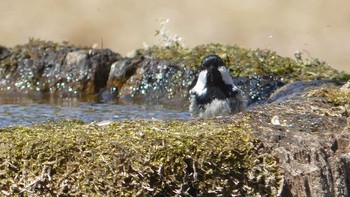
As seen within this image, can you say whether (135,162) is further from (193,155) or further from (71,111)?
(71,111)

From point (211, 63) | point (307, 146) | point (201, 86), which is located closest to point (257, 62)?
point (211, 63)

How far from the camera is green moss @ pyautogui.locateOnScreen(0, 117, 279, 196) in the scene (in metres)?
3.74

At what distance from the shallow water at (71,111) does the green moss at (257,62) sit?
2.36 ft

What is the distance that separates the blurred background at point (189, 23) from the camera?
46.1 ft

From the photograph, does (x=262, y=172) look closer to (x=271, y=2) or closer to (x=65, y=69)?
(x=65, y=69)

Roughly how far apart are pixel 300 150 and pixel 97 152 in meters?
0.93

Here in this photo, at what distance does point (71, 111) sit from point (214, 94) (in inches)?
50.1

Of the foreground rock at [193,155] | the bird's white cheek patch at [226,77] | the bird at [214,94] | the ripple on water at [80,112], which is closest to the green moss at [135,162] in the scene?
the foreground rock at [193,155]

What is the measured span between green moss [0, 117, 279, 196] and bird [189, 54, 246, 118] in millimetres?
2382

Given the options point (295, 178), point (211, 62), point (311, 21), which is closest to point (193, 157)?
point (295, 178)

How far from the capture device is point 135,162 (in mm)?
3773

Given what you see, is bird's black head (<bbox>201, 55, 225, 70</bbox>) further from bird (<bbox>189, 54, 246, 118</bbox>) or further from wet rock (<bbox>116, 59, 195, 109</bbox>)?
wet rock (<bbox>116, 59, 195, 109</bbox>)

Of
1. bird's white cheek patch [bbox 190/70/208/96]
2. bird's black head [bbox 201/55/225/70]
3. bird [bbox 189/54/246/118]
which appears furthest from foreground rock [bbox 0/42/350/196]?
bird's black head [bbox 201/55/225/70]

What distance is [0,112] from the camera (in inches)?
272
